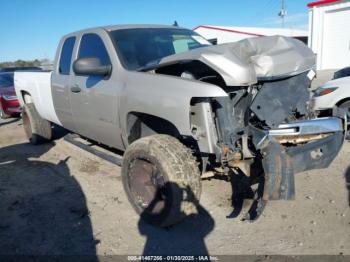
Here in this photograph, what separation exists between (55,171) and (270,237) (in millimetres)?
3565

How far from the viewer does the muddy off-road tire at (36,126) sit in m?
6.67

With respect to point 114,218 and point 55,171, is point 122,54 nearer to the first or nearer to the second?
point 114,218

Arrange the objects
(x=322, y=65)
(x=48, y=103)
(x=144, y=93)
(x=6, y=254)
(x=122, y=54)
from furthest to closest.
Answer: (x=322, y=65) → (x=48, y=103) → (x=122, y=54) → (x=144, y=93) → (x=6, y=254)

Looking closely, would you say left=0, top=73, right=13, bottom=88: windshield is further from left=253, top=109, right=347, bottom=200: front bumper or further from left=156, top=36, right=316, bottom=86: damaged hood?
left=253, top=109, right=347, bottom=200: front bumper

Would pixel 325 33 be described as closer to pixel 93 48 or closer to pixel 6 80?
pixel 6 80

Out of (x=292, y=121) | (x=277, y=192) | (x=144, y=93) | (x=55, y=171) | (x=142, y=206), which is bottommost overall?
(x=55, y=171)

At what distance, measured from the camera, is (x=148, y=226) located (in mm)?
3510

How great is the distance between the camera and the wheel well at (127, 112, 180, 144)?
147 inches

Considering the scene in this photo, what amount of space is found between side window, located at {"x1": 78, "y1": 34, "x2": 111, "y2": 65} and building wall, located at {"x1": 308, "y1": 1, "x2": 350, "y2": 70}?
17.4 metres

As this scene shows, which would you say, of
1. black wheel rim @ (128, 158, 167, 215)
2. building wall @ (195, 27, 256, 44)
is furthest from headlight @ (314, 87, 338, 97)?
building wall @ (195, 27, 256, 44)

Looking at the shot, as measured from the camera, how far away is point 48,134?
6.90 metres

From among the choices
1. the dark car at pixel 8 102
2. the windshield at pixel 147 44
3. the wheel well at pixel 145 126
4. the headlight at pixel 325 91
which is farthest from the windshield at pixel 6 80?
the headlight at pixel 325 91

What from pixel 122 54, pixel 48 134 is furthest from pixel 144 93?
pixel 48 134

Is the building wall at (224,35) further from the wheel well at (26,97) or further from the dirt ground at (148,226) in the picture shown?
the dirt ground at (148,226)
